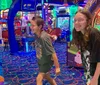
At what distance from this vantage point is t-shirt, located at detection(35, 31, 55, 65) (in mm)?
3727

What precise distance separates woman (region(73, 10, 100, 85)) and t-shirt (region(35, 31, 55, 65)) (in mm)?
1411

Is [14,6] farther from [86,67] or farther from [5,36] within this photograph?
[86,67]

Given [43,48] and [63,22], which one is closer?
[43,48]

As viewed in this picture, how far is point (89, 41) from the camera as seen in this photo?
2223 millimetres

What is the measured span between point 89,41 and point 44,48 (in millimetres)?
1591

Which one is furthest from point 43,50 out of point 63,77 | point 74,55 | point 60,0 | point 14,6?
point 60,0

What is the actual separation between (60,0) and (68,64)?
9144mm

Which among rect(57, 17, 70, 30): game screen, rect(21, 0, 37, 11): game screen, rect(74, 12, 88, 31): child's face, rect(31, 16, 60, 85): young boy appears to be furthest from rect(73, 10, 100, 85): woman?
rect(57, 17, 70, 30): game screen

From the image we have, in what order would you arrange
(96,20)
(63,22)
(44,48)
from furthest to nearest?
1. (63,22)
2. (96,20)
3. (44,48)

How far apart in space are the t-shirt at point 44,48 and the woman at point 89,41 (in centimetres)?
141

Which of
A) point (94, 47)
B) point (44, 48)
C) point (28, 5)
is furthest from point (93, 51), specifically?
point (28, 5)

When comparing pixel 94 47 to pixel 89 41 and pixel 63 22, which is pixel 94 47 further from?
pixel 63 22

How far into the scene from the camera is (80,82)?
204 inches

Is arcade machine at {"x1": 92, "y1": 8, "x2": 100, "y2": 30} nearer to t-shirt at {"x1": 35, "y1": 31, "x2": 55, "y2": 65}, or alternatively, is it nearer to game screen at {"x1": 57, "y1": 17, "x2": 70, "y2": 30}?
t-shirt at {"x1": 35, "y1": 31, "x2": 55, "y2": 65}
